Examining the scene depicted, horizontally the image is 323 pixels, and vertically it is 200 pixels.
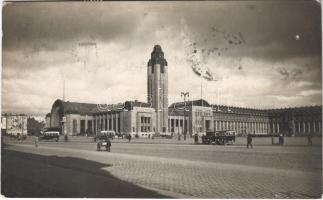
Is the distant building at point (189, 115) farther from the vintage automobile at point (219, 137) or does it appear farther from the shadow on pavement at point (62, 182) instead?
the shadow on pavement at point (62, 182)

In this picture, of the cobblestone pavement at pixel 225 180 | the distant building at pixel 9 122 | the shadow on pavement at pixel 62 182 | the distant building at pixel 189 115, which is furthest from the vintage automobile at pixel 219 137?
the distant building at pixel 9 122

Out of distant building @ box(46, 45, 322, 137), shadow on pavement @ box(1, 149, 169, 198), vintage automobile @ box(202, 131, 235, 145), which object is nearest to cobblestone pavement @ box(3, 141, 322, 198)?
shadow on pavement @ box(1, 149, 169, 198)

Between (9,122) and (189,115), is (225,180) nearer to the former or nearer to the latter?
(9,122)

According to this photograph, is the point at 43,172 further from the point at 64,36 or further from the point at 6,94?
the point at 64,36

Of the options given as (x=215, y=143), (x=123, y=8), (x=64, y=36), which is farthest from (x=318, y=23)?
(x=215, y=143)

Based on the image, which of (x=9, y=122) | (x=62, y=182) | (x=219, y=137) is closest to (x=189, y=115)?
(x=219, y=137)

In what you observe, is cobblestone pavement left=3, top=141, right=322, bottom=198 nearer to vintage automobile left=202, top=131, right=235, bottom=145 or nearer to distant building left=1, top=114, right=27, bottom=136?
distant building left=1, top=114, right=27, bottom=136
